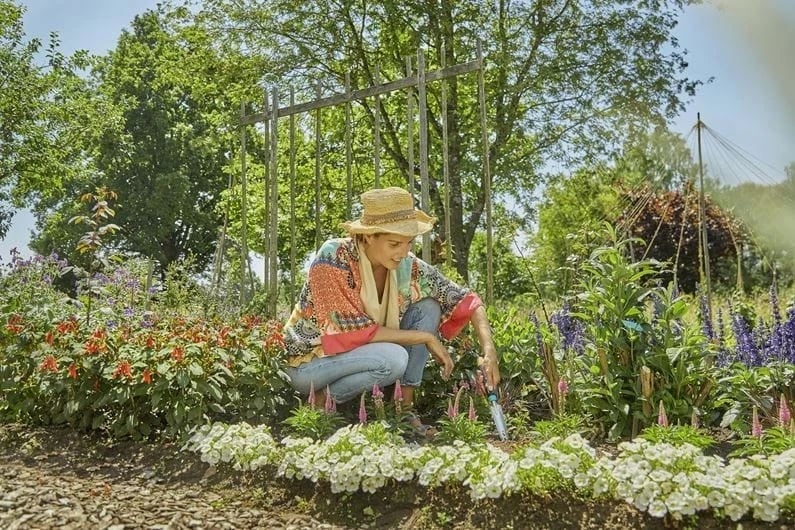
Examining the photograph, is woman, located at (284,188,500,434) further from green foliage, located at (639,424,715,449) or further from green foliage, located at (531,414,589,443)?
green foliage, located at (639,424,715,449)

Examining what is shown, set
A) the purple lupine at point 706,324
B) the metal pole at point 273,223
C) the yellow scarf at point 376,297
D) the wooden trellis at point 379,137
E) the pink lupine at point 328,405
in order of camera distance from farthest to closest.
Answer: the metal pole at point 273,223
the wooden trellis at point 379,137
the purple lupine at point 706,324
the yellow scarf at point 376,297
the pink lupine at point 328,405

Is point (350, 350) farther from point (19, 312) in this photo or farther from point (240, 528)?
point (19, 312)

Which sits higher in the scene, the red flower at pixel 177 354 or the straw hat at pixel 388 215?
the straw hat at pixel 388 215

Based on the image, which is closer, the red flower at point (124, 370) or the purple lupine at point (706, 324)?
the red flower at point (124, 370)

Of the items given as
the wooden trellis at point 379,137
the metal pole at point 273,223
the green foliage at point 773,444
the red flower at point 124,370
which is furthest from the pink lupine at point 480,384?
the metal pole at point 273,223

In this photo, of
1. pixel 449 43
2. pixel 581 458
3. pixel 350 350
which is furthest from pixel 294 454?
pixel 449 43

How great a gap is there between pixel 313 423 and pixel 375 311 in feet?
1.98

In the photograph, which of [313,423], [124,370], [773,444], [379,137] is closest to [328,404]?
[313,423]

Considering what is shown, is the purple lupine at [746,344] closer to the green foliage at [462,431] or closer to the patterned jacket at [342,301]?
the patterned jacket at [342,301]

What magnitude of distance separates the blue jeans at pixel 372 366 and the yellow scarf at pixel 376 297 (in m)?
0.13

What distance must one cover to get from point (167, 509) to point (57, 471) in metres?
0.87

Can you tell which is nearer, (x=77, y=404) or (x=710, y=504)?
(x=710, y=504)

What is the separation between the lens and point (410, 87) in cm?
607

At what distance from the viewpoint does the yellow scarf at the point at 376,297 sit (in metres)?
3.65
